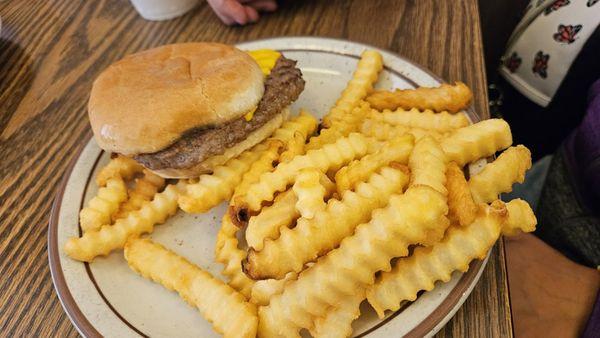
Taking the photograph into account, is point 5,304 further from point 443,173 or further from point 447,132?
point 447,132

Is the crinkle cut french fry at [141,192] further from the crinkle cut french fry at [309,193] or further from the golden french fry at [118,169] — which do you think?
the crinkle cut french fry at [309,193]

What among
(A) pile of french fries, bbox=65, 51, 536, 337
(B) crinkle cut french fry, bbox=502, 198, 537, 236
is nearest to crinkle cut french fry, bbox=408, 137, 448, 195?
(A) pile of french fries, bbox=65, 51, 536, 337

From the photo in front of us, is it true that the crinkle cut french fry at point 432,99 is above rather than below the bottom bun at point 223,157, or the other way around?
above

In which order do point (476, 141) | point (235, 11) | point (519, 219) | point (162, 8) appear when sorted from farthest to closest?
point (162, 8)
point (235, 11)
point (476, 141)
point (519, 219)

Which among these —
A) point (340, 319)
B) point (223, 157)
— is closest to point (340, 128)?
point (223, 157)

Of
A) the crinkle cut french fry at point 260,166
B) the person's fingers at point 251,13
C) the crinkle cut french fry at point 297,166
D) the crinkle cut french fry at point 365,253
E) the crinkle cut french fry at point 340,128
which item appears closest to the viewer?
the crinkle cut french fry at point 365,253

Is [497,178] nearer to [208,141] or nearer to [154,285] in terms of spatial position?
[208,141]

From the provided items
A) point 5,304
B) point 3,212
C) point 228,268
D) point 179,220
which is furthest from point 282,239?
point 3,212

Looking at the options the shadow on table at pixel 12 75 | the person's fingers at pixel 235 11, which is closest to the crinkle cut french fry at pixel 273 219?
the person's fingers at pixel 235 11
